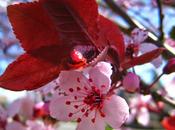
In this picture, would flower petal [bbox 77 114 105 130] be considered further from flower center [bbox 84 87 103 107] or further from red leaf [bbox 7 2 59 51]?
red leaf [bbox 7 2 59 51]

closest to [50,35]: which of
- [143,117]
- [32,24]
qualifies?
[32,24]

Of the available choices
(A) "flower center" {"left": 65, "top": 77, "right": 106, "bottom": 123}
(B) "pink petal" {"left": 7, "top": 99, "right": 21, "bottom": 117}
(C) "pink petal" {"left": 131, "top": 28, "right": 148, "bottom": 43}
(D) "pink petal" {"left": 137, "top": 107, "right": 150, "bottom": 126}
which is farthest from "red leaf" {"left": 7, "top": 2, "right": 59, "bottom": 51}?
(D) "pink petal" {"left": 137, "top": 107, "right": 150, "bottom": 126}

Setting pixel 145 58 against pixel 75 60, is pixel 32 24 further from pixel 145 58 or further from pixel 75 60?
pixel 145 58

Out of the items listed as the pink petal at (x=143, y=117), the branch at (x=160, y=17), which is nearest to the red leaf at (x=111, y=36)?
the branch at (x=160, y=17)

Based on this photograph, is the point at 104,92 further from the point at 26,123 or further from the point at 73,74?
the point at 26,123

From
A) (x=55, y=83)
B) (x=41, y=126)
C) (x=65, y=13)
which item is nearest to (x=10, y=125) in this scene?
(x=41, y=126)

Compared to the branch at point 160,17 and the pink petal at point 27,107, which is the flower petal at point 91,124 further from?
the pink petal at point 27,107
